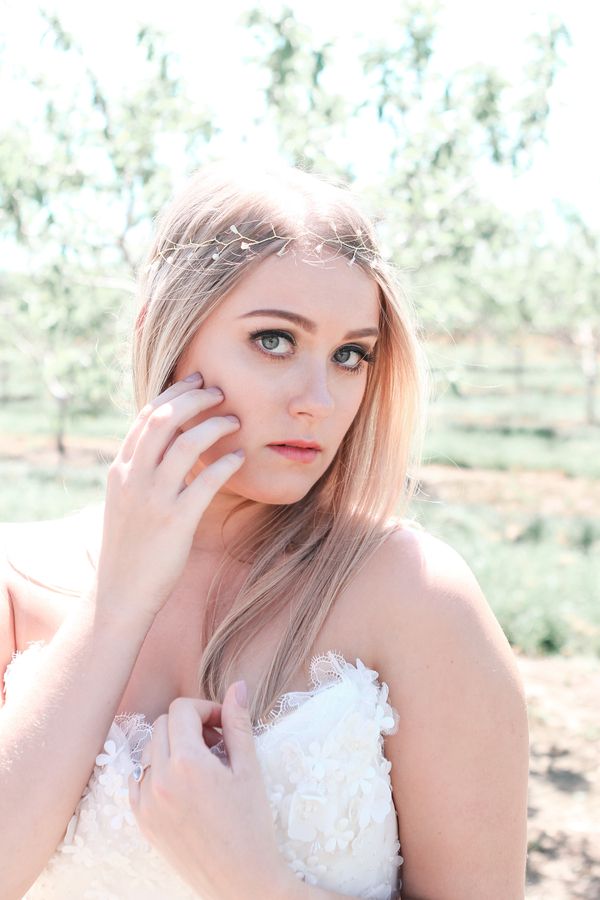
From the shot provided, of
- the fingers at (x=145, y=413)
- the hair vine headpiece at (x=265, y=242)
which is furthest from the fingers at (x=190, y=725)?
the hair vine headpiece at (x=265, y=242)

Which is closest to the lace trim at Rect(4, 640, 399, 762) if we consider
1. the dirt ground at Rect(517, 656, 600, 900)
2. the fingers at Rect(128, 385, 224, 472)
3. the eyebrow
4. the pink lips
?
the pink lips

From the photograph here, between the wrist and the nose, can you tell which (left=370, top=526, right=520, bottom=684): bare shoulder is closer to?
the nose

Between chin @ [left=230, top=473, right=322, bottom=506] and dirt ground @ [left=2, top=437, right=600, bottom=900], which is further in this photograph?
dirt ground @ [left=2, top=437, right=600, bottom=900]

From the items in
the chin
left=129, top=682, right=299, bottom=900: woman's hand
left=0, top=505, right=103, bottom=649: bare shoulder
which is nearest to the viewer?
left=129, top=682, right=299, bottom=900: woman's hand

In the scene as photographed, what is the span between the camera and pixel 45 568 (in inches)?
75.2

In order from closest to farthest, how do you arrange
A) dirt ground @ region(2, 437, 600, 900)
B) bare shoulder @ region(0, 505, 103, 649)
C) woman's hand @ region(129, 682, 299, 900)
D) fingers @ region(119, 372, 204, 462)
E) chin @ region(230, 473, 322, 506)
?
woman's hand @ region(129, 682, 299, 900), fingers @ region(119, 372, 204, 462), chin @ region(230, 473, 322, 506), bare shoulder @ region(0, 505, 103, 649), dirt ground @ region(2, 437, 600, 900)

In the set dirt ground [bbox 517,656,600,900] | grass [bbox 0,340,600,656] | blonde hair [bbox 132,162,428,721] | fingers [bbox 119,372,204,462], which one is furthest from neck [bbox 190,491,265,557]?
dirt ground [bbox 517,656,600,900]

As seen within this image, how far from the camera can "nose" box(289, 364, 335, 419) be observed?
1.67 meters

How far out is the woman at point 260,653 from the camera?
150cm

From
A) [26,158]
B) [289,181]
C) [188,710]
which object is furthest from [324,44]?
[188,710]

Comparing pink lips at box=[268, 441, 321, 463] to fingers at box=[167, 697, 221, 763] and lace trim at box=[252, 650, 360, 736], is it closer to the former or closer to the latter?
lace trim at box=[252, 650, 360, 736]

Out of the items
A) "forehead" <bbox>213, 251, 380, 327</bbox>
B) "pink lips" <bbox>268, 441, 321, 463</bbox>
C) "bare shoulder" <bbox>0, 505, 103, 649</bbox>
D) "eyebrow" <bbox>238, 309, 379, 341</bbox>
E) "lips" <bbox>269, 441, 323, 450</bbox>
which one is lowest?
"bare shoulder" <bbox>0, 505, 103, 649</bbox>

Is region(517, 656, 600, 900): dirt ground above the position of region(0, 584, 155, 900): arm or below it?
below

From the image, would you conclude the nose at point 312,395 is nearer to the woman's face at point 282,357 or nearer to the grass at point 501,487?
the woman's face at point 282,357
